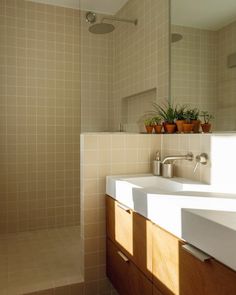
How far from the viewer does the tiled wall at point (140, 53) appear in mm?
2264

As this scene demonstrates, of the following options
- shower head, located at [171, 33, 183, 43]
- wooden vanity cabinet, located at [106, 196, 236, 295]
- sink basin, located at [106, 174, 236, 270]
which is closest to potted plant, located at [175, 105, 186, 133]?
sink basin, located at [106, 174, 236, 270]

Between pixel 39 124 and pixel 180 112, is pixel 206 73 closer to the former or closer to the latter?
pixel 180 112

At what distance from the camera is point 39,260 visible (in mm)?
2334

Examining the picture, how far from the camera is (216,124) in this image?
1.70m

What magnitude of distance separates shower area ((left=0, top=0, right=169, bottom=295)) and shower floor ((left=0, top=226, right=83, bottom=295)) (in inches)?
0.9

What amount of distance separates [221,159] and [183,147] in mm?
336

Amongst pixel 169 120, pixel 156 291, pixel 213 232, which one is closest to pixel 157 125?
pixel 169 120

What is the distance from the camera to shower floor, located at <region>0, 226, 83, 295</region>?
1910 mm

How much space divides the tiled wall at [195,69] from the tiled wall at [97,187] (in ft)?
1.66

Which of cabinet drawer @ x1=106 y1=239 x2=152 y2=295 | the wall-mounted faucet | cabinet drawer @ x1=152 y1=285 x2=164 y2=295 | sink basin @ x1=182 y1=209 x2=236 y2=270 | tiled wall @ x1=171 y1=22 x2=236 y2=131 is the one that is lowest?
cabinet drawer @ x1=106 y1=239 x2=152 y2=295

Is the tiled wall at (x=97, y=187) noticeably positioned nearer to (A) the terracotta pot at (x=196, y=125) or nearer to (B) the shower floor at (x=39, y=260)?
(B) the shower floor at (x=39, y=260)

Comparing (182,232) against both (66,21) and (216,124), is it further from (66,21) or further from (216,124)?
(66,21)

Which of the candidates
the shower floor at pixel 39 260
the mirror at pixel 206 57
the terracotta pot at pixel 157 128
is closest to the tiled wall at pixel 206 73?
the mirror at pixel 206 57

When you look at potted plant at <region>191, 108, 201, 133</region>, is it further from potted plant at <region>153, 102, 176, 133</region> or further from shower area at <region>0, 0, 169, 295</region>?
shower area at <region>0, 0, 169, 295</region>
